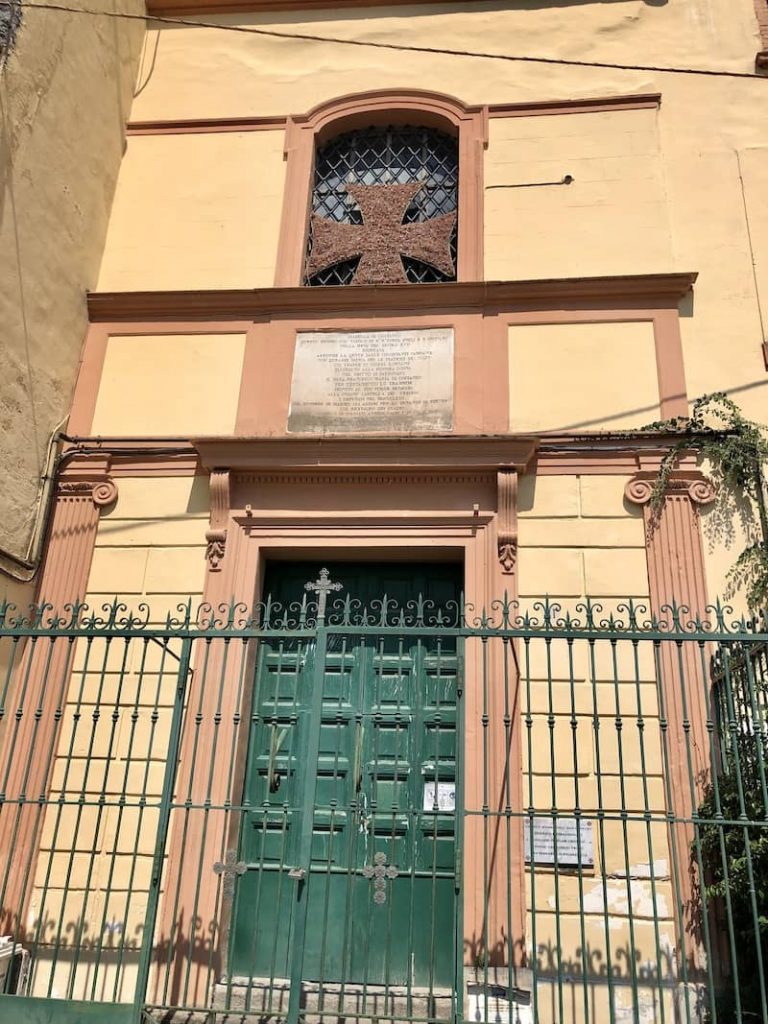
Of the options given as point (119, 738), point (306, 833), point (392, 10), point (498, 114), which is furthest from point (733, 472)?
point (392, 10)

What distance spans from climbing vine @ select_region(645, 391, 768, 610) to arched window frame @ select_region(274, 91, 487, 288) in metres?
2.17

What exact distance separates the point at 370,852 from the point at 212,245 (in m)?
5.20

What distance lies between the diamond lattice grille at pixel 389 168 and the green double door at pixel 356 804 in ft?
12.4

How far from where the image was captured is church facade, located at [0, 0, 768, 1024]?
5.00 m

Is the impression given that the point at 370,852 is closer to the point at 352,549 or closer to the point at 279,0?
the point at 352,549

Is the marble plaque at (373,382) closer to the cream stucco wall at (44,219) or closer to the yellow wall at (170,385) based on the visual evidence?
the yellow wall at (170,385)

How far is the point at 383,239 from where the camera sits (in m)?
7.55

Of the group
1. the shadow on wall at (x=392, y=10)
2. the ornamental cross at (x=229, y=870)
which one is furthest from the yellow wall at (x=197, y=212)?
the ornamental cross at (x=229, y=870)

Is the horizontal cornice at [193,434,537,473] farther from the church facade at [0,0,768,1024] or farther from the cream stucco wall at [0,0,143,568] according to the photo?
the cream stucco wall at [0,0,143,568]

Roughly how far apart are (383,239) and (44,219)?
2.80 metres

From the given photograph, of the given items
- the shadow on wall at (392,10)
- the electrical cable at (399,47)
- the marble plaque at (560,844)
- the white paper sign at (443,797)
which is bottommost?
the marble plaque at (560,844)

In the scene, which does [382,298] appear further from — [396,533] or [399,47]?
[399,47]

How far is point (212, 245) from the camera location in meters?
7.55

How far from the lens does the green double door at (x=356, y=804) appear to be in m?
5.33
